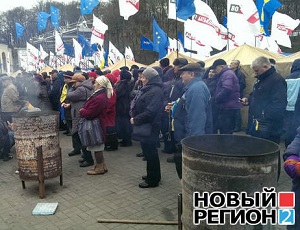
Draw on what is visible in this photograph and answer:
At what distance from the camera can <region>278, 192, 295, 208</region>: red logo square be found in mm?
3023

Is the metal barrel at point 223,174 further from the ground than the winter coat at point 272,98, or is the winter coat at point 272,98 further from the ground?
the winter coat at point 272,98

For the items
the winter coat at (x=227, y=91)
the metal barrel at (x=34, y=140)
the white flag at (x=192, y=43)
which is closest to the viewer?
the metal barrel at (x=34, y=140)

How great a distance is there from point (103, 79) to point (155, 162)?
6.06ft

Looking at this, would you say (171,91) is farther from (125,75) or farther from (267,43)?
A: (267,43)

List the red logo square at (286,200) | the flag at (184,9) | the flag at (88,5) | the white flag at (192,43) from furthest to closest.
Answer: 1. the flag at (88,5)
2. the white flag at (192,43)
3. the flag at (184,9)
4. the red logo square at (286,200)

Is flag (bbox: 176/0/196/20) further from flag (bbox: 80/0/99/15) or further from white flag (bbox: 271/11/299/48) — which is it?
flag (bbox: 80/0/99/15)

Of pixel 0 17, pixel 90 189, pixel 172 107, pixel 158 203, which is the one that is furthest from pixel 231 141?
pixel 0 17

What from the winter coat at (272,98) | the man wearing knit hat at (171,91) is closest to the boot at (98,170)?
the man wearing knit hat at (171,91)

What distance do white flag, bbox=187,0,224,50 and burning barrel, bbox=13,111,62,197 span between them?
9.50 m

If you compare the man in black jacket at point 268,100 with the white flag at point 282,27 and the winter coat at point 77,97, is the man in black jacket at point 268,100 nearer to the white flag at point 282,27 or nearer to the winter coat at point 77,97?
the winter coat at point 77,97

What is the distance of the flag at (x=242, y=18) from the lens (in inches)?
505

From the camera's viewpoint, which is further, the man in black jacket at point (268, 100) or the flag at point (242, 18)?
the flag at point (242, 18)

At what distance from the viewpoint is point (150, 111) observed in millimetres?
5004

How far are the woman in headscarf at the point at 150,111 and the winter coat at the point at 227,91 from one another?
187cm
